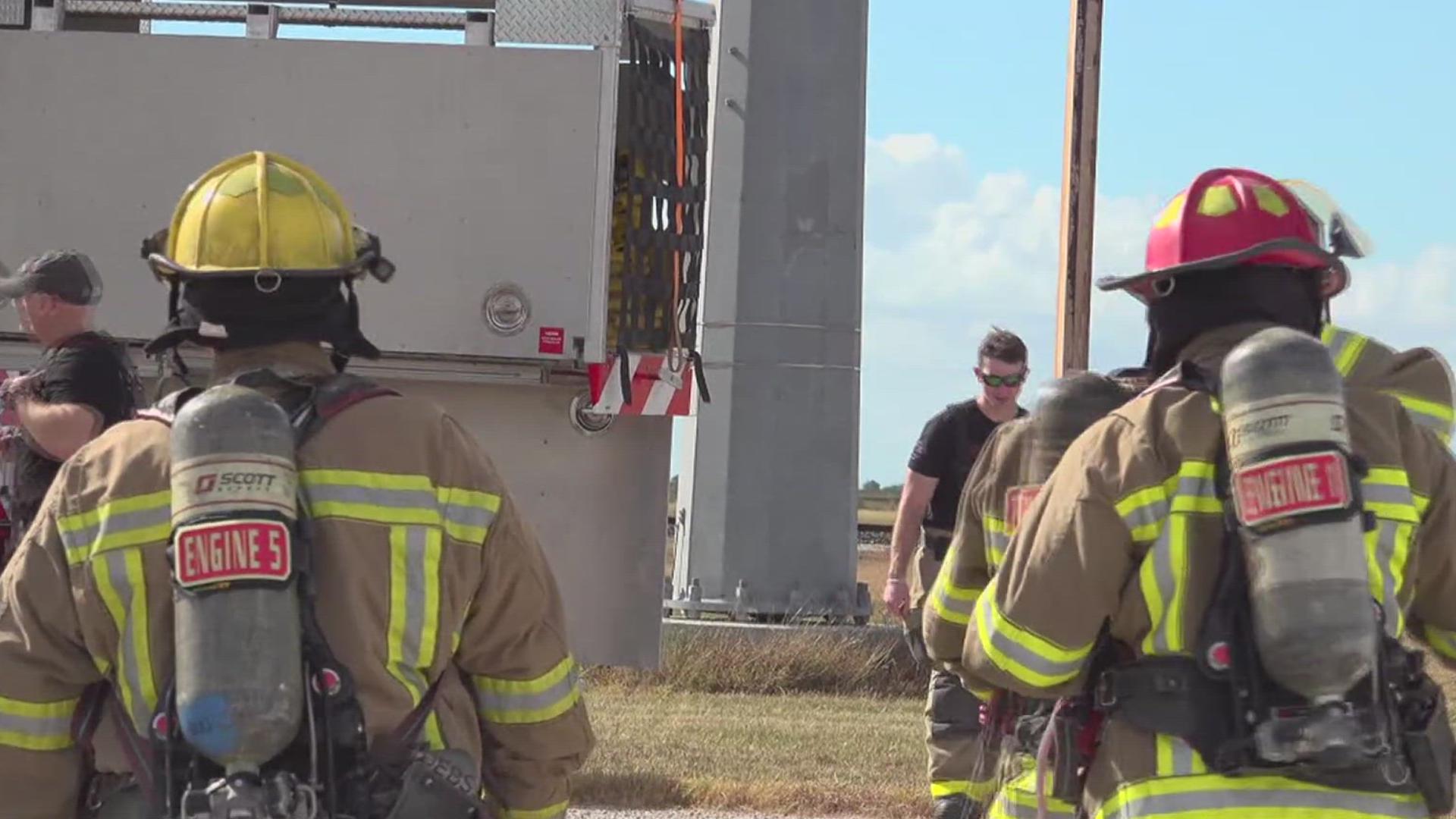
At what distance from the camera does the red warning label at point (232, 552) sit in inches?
122

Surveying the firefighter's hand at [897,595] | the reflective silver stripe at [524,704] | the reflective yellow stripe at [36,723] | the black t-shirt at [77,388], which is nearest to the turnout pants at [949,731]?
the firefighter's hand at [897,595]

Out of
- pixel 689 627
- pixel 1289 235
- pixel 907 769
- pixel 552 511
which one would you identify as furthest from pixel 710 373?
pixel 1289 235

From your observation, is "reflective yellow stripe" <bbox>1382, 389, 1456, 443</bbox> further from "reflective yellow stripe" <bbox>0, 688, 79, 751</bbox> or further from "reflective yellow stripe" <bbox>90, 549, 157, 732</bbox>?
"reflective yellow stripe" <bbox>0, 688, 79, 751</bbox>

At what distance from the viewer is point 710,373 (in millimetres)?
12773

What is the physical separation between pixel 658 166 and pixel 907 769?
2861mm

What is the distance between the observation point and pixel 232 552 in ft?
10.1

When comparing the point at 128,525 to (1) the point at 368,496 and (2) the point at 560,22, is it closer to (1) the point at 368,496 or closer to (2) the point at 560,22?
(1) the point at 368,496

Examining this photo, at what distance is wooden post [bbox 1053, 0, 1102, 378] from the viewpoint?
10.6 m

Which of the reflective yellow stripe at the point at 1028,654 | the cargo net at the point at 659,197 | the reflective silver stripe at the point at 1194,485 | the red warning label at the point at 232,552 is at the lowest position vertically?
the reflective yellow stripe at the point at 1028,654

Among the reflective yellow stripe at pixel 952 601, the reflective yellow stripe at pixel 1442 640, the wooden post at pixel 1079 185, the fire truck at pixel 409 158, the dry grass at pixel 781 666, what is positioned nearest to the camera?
the reflective yellow stripe at pixel 1442 640

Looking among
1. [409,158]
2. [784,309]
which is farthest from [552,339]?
[784,309]

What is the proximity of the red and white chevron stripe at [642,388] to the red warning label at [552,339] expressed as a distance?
169mm

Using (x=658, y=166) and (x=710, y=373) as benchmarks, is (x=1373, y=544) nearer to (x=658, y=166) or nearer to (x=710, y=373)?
(x=658, y=166)

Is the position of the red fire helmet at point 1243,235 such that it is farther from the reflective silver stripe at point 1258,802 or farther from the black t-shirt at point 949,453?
the black t-shirt at point 949,453
